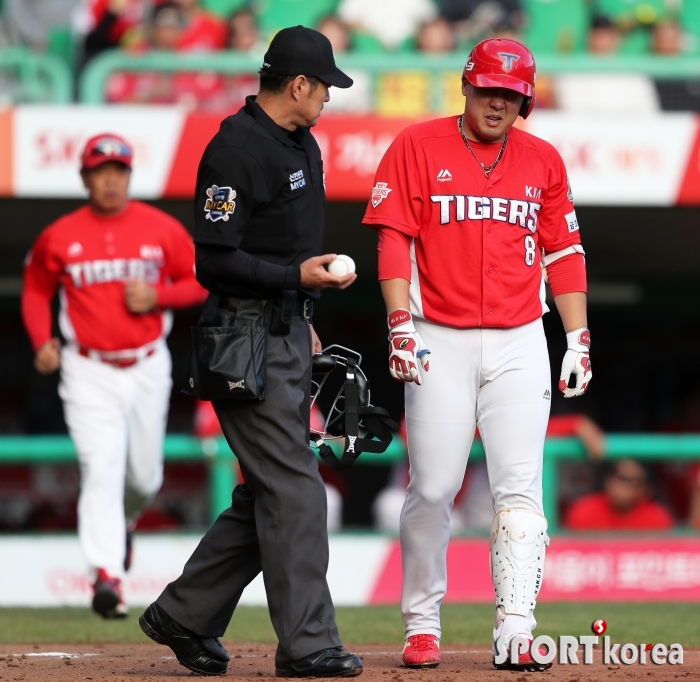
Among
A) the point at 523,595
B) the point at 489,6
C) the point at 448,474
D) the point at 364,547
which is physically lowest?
the point at 364,547

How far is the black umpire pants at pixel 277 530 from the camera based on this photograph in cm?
387

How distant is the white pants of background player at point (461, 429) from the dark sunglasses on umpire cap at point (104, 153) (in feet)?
7.85

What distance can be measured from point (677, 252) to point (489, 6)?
8.11 feet

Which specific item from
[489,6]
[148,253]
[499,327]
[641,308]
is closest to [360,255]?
[489,6]

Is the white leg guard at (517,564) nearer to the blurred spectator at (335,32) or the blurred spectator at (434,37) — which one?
the blurred spectator at (335,32)

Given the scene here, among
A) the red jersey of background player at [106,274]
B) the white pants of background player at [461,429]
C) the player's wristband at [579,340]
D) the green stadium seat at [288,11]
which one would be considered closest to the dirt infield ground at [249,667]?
the white pants of background player at [461,429]

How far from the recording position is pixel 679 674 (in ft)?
12.9

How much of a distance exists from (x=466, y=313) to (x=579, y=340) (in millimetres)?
383

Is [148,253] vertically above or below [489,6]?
below

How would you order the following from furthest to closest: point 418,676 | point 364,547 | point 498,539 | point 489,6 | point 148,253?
point 489,6 → point 364,547 → point 148,253 → point 498,539 → point 418,676

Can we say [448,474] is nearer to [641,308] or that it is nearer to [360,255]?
[360,255]

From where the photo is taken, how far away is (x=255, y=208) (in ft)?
12.9

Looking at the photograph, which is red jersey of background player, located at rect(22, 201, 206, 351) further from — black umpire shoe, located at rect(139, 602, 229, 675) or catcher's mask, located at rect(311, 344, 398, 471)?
black umpire shoe, located at rect(139, 602, 229, 675)

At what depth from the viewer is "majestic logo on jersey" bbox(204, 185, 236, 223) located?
152 inches
